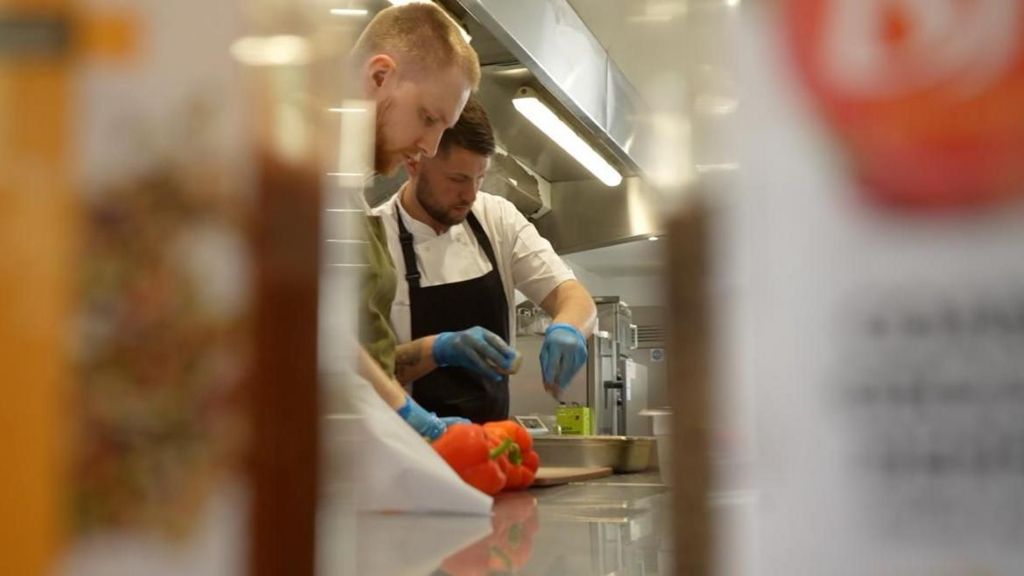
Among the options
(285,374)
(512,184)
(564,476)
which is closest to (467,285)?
(564,476)

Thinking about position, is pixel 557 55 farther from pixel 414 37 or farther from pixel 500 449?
pixel 500 449

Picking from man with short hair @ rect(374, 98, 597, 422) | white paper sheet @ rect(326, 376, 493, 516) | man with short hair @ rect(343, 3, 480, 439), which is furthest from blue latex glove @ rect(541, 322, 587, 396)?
white paper sheet @ rect(326, 376, 493, 516)

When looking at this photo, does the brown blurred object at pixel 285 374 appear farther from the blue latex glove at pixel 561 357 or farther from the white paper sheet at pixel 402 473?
the blue latex glove at pixel 561 357

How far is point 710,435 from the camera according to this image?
0.77ft

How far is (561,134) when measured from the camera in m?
2.49

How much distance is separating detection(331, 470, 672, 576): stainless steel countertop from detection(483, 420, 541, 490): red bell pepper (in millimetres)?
163

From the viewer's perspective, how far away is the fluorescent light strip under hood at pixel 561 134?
7.17 feet

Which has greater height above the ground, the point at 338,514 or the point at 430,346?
the point at 430,346

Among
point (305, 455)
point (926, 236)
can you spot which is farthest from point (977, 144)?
point (305, 455)

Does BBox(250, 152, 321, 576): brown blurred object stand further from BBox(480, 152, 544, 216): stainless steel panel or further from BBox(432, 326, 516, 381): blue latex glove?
BBox(480, 152, 544, 216): stainless steel panel

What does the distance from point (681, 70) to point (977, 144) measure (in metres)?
0.08

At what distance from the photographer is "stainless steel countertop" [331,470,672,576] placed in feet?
1.55

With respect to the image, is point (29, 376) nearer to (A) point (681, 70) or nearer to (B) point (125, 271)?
(B) point (125, 271)

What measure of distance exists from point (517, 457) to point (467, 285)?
0.72 m
